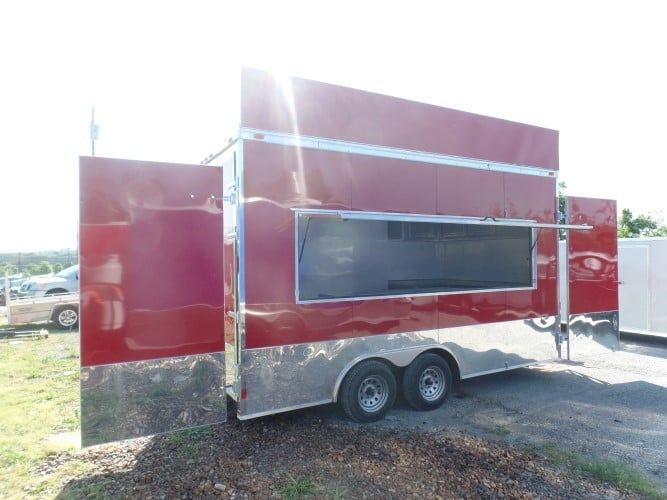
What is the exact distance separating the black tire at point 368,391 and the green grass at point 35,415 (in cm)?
228

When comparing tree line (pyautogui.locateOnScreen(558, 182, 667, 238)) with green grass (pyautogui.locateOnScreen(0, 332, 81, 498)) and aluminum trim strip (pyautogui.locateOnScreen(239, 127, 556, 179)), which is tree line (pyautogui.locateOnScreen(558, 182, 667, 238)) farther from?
green grass (pyautogui.locateOnScreen(0, 332, 81, 498))

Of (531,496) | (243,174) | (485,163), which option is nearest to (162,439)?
(243,174)

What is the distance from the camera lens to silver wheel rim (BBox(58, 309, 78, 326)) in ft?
37.1

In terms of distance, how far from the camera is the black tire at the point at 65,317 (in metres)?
11.3

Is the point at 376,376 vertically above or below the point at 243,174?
below

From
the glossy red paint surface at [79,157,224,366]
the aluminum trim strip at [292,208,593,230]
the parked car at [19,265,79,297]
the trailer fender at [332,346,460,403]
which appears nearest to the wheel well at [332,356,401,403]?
the trailer fender at [332,346,460,403]

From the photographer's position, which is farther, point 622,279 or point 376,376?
point 622,279

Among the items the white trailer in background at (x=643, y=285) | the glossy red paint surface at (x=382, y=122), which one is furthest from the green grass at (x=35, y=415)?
the white trailer in background at (x=643, y=285)

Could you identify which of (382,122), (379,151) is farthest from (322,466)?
(382,122)

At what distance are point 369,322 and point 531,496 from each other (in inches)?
76.7

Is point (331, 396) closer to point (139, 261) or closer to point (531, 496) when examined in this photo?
point (531, 496)

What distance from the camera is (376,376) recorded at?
464 centimetres

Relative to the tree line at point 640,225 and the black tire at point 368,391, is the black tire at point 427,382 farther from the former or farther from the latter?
A: the tree line at point 640,225

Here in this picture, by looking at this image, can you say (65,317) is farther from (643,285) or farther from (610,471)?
(643,285)
